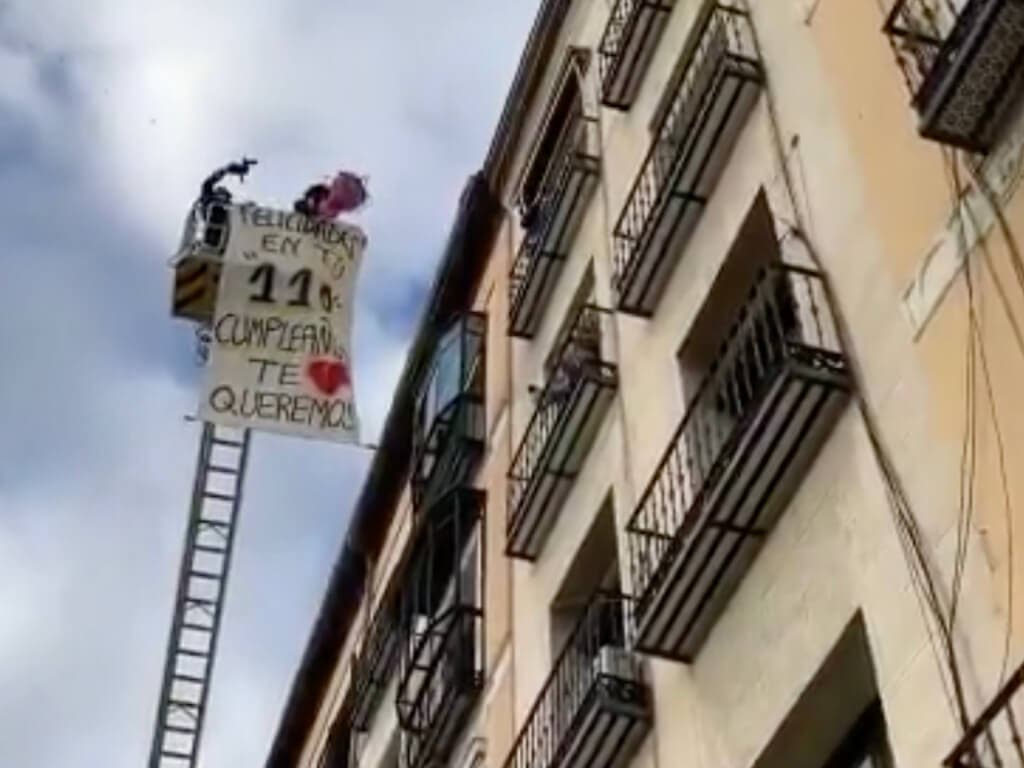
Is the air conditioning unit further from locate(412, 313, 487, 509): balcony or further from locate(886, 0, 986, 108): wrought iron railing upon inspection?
locate(412, 313, 487, 509): balcony

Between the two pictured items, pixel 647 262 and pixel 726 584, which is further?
pixel 647 262

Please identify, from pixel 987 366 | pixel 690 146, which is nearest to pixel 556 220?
pixel 690 146

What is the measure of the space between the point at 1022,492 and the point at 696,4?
8.03 metres

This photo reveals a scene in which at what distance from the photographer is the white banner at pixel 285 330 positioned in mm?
22203

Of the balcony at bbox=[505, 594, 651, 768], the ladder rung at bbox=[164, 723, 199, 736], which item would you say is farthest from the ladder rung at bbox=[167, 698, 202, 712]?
the balcony at bbox=[505, 594, 651, 768]

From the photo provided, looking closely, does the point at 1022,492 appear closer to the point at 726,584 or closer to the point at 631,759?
the point at 726,584

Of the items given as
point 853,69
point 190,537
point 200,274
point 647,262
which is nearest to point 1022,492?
point 853,69

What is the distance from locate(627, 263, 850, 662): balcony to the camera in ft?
36.3

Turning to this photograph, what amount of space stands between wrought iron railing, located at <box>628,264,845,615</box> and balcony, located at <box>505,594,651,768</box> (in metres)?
0.56

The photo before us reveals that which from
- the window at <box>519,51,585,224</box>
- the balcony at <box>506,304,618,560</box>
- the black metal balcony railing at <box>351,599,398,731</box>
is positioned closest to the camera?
the balcony at <box>506,304,618,560</box>

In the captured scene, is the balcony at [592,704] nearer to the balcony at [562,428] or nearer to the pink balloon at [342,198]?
the balcony at [562,428]

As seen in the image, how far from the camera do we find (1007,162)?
959 cm

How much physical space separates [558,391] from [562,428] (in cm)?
97

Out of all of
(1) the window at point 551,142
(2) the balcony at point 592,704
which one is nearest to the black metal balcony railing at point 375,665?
(1) the window at point 551,142
